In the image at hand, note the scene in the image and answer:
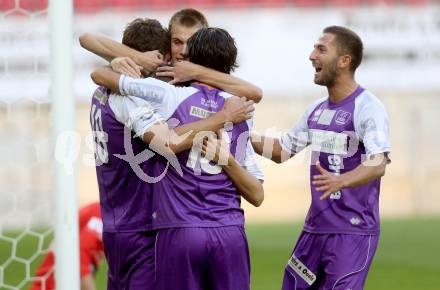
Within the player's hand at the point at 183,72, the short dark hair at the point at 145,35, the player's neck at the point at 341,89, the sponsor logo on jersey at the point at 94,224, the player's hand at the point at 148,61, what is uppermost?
the short dark hair at the point at 145,35

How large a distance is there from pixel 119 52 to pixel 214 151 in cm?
76

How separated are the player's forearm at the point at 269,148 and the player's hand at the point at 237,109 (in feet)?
4.14

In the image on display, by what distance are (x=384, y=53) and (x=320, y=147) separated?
31.5 ft

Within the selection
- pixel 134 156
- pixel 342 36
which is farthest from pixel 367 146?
pixel 134 156

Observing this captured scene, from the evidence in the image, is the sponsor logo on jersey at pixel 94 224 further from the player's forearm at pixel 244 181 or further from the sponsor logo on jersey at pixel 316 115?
the player's forearm at pixel 244 181

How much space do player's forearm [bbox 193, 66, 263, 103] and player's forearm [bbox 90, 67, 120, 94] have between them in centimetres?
38

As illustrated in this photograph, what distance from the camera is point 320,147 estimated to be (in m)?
5.22

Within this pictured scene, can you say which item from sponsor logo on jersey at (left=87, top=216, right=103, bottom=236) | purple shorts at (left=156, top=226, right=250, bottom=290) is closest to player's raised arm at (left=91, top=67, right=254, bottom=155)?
purple shorts at (left=156, top=226, right=250, bottom=290)

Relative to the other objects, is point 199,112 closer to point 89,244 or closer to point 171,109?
point 171,109

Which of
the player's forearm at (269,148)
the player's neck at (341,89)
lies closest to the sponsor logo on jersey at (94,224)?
the player's forearm at (269,148)

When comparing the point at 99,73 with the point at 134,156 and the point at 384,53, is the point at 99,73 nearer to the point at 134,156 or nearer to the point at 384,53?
the point at 134,156

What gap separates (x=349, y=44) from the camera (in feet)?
17.7

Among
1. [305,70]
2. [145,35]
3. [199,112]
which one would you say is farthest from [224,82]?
[305,70]

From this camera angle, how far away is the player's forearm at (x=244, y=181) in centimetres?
417
